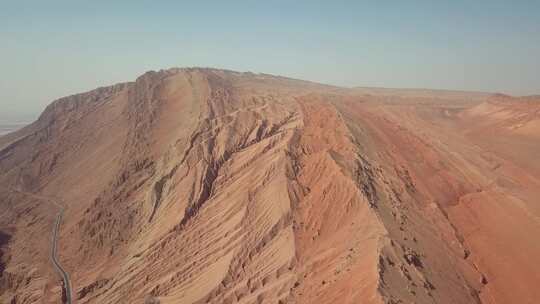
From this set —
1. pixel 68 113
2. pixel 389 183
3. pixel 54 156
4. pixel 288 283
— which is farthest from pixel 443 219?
pixel 68 113

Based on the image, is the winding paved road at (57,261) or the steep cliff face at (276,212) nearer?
the steep cliff face at (276,212)

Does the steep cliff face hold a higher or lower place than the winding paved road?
higher

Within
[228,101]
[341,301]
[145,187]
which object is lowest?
[145,187]

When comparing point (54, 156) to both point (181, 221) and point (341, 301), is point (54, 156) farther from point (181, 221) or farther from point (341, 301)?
point (341, 301)

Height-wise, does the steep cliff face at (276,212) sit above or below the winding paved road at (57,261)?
above

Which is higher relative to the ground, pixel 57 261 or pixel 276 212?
pixel 276 212

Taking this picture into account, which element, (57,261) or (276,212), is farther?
(57,261)

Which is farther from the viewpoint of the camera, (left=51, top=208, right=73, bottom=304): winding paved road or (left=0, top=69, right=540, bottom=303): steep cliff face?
(left=51, top=208, right=73, bottom=304): winding paved road

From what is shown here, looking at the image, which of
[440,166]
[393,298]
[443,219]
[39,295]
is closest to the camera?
[393,298]
